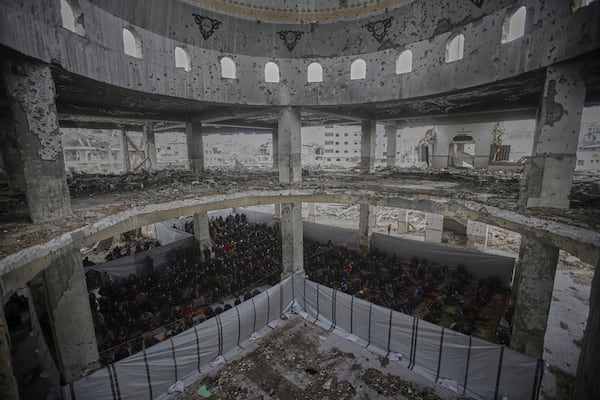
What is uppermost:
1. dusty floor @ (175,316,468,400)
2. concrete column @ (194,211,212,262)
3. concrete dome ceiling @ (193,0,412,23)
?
concrete dome ceiling @ (193,0,412,23)

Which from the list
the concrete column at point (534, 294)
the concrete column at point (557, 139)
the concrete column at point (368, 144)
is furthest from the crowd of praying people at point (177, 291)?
the concrete column at point (557, 139)

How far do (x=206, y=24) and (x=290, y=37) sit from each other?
313 centimetres

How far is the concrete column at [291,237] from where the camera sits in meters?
12.4

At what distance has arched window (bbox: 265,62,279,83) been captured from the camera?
1105 centimetres

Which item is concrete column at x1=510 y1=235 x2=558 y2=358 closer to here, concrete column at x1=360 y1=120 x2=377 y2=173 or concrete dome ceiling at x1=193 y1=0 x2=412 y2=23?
concrete dome ceiling at x1=193 y1=0 x2=412 y2=23

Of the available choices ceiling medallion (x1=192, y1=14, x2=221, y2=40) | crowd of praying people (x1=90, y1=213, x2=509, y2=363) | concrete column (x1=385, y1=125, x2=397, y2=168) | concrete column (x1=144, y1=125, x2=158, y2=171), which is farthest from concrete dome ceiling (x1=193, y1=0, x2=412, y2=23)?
concrete column (x1=144, y1=125, x2=158, y2=171)

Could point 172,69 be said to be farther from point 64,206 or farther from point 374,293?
point 374,293

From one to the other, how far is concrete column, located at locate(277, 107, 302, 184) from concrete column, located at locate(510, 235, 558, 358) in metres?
8.08

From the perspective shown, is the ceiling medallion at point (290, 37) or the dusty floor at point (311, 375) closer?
the dusty floor at point (311, 375)

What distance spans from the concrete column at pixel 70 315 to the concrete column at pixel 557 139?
10771 mm

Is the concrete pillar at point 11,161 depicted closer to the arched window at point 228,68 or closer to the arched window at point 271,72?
the arched window at point 228,68

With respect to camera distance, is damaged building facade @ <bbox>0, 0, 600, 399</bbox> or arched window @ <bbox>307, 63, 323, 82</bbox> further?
arched window @ <bbox>307, 63, 323, 82</bbox>

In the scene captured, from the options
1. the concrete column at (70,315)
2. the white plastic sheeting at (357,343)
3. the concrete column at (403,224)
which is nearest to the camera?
the concrete column at (70,315)

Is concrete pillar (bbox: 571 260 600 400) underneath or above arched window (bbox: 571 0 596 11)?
underneath
